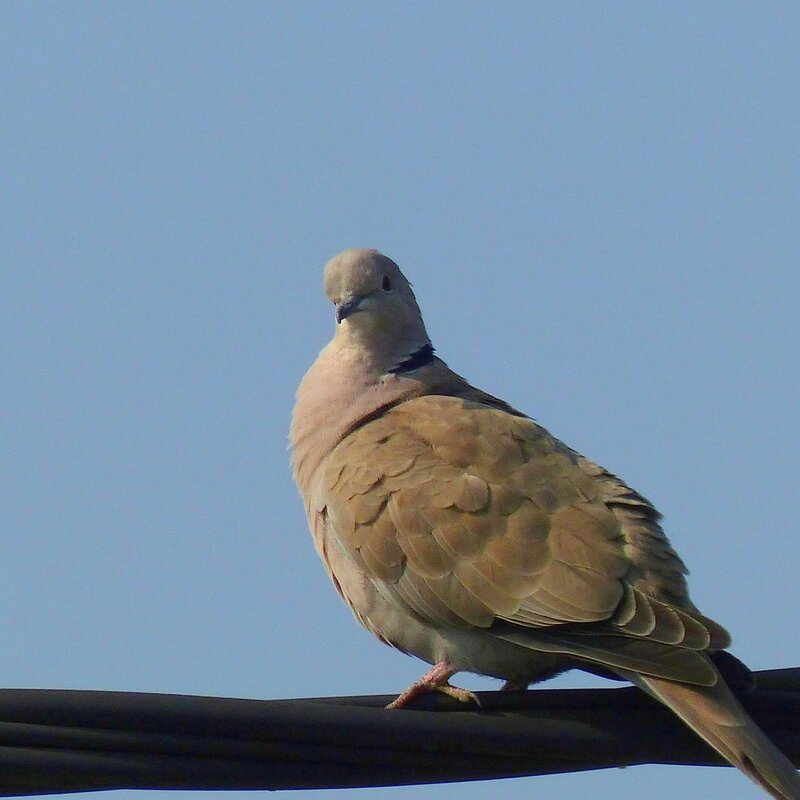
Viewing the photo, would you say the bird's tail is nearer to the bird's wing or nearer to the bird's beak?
the bird's wing

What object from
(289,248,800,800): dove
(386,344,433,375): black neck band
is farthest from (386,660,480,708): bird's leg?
(386,344,433,375): black neck band

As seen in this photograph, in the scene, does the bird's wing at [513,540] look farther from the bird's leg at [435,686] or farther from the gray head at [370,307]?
the gray head at [370,307]

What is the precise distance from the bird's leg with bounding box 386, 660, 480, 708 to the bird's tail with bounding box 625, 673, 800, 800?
2.10ft

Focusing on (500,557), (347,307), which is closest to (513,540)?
(500,557)

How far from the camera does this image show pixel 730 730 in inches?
133

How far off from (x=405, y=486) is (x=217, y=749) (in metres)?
1.67

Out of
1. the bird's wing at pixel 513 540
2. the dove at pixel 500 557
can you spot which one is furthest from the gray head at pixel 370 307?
the bird's wing at pixel 513 540

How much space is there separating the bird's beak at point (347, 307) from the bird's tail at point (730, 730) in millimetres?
2226

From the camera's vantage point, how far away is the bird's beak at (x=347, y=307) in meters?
5.50

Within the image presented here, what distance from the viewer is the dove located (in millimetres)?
3680

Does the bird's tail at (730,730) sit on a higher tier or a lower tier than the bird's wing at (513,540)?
lower

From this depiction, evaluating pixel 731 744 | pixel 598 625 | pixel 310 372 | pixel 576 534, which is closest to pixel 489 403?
pixel 310 372

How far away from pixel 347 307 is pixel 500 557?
1617mm

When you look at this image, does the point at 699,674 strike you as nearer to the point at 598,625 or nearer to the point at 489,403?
the point at 598,625
